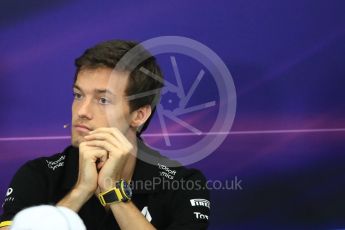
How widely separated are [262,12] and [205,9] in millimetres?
204

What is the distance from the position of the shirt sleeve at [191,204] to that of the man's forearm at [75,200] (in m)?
0.23

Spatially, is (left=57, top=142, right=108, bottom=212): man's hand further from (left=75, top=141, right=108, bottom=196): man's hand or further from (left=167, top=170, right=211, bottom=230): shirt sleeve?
(left=167, top=170, right=211, bottom=230): shirt sleeve

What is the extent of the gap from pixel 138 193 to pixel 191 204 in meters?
0.14

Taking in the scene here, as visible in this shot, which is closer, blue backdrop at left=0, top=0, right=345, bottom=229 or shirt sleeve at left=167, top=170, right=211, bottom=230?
shirt sleeve at left=167, top=170, right=211, bottom=230

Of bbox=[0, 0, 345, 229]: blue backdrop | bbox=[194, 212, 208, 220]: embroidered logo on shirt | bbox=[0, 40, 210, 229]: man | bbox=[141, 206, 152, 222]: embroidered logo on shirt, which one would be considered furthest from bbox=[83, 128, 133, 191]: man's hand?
bbox=[0, 0, 345, 229]: blue backdrop

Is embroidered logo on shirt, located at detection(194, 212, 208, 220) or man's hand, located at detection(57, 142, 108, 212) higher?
man's hand, located at detection(57, 142, 108, 212)

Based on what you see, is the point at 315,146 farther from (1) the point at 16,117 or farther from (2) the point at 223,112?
(1) the point at 16,117

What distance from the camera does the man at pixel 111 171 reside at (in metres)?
1.26

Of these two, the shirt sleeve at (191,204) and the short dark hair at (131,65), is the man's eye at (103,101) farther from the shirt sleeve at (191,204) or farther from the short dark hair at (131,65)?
the shirt sleeve at (191,204)

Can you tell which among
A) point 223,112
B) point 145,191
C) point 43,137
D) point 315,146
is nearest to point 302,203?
point 315,146

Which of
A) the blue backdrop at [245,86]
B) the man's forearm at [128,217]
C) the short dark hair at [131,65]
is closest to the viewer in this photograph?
the man's forearm at [128,217]

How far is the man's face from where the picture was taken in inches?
51.0

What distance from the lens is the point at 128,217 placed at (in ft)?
4.01

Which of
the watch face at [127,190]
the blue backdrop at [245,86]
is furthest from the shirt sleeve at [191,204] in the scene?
the blue backdrop at [245,86]
